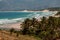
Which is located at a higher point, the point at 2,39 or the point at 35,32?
the point at 2,39

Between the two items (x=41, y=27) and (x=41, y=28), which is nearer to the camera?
(x=41, y=28)

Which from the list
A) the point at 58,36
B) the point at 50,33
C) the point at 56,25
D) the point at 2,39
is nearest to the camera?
the point at 2,39

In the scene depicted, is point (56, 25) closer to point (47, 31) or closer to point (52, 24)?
point (52, 24)

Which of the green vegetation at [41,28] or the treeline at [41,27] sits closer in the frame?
the green vegetation at [41,28]

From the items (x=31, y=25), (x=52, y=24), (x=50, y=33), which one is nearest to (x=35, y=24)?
(x=31, y=25)

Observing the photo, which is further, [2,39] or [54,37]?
[54,37]

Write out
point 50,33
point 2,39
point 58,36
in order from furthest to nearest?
1. point 58,36
2. point 50,33
3. point 2,39

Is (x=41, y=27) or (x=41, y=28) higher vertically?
(x=41, y=27)

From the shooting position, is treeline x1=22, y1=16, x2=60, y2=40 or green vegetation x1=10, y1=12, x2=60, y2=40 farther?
treeline x1=22, y1=16, x2=60, y2=40

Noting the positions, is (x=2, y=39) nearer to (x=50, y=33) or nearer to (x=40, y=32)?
(x=50, y=33)
